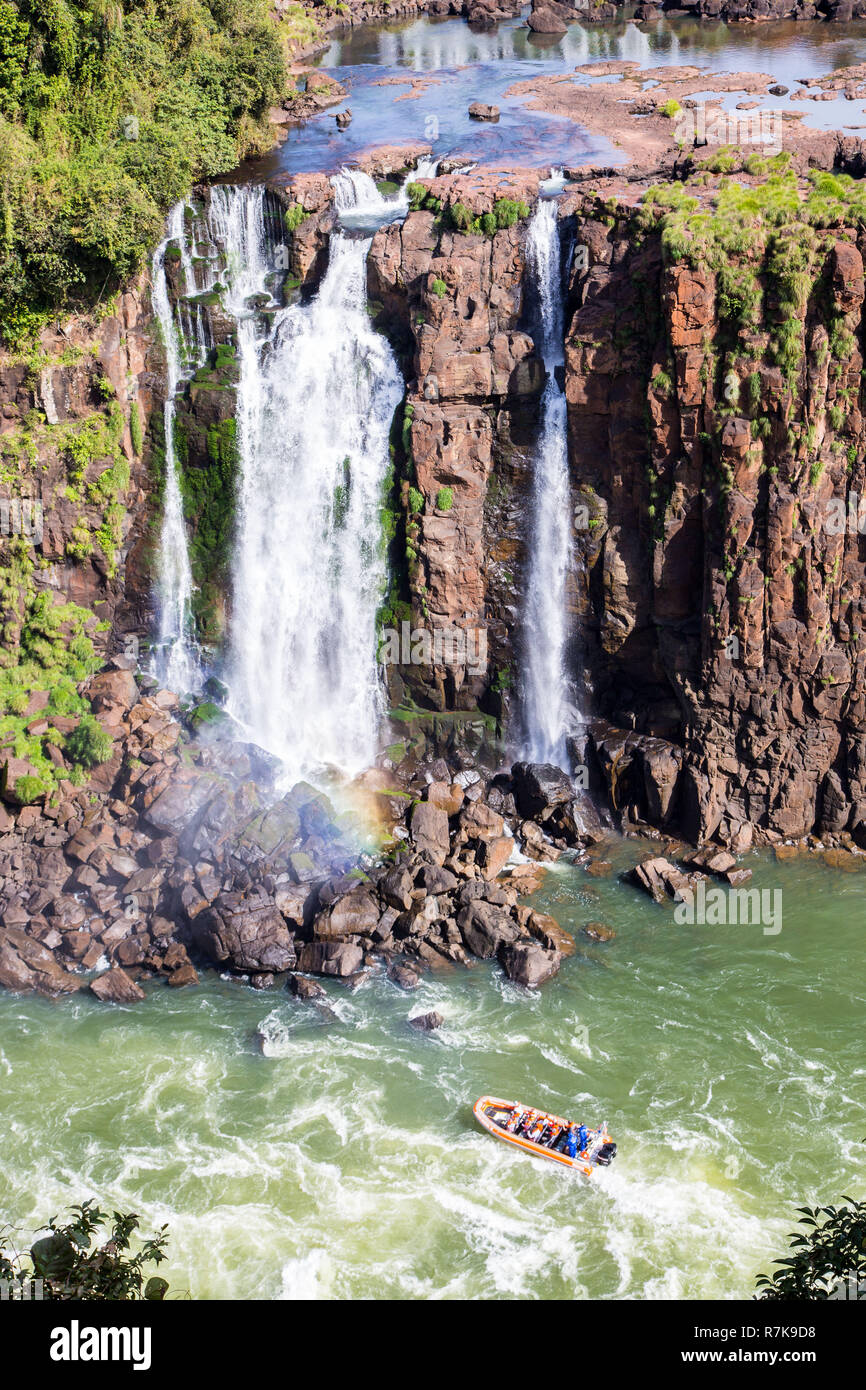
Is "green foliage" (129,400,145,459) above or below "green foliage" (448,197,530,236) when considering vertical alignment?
below

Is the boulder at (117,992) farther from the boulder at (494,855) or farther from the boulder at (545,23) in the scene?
the boulder at (545,23)

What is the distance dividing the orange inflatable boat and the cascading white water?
15008mm

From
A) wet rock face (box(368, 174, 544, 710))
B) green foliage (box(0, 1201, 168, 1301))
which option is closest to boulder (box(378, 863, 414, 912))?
wet rock face (box(368, 174, 544, 710))

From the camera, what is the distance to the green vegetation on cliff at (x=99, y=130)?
38531 millimetres

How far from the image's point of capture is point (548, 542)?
130 feet

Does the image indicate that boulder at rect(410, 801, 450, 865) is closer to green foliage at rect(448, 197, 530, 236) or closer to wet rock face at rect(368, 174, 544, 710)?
wet rock face at rect(368, 174, 544, 710)

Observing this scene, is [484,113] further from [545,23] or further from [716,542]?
[716,542]

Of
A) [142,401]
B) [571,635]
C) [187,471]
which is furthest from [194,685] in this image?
[571,635]

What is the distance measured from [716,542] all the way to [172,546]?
18.3 m

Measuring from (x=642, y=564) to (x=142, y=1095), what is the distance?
69.6 ft

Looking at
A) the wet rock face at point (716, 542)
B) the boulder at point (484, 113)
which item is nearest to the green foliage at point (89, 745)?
the wet rock face at point (716, 542)

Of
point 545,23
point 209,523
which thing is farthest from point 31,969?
point 545,23

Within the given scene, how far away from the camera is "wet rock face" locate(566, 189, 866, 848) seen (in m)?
34.2
